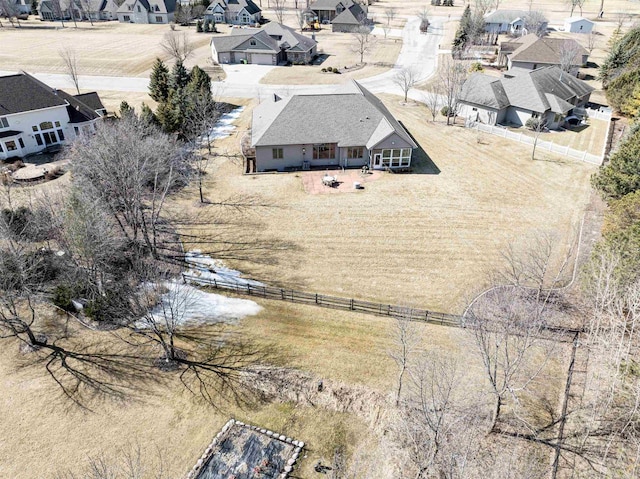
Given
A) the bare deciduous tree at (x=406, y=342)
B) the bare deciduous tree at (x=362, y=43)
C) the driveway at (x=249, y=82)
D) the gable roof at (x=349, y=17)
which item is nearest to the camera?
the bare deciduous tree at (x=406, y=342)

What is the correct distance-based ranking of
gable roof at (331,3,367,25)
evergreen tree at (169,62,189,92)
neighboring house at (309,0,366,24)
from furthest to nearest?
neighboring house at (309,0,366,24), gable roof at (331,3,367,25), evergreen tree at (169,62,189,92)

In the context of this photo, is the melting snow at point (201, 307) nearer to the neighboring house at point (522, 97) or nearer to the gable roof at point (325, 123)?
the gable roof at point (325, 123)

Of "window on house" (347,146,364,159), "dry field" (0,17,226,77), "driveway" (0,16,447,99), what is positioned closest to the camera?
"window on house" (347,146,364,159)

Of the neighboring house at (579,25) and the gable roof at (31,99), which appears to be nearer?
the gable roof at (31,99)

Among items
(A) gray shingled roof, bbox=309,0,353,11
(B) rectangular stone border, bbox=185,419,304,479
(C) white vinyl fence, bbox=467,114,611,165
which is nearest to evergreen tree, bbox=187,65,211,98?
(C) white vinyl fence, bbox=467,114,611,165

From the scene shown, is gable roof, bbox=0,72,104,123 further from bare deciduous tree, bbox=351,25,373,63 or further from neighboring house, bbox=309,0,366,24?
neighboring house, bbox=309,0,366,24

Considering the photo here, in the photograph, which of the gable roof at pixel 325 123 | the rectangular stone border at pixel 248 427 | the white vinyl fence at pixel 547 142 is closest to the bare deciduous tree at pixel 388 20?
the white vinyl fence at pixel 547 142

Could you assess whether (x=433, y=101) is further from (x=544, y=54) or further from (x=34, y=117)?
(x=34, y=117)
